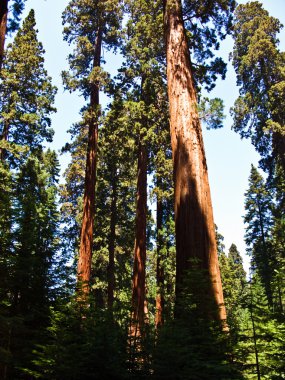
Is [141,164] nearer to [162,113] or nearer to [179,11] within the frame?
[162,113]

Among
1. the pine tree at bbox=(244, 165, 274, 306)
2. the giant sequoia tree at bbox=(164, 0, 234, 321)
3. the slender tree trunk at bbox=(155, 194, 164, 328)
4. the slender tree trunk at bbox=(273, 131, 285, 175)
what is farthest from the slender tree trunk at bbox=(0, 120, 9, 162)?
the pine tree at bbox=(244, 165, 274, 306)

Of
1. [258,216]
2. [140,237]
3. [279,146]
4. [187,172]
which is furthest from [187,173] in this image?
[258,216]

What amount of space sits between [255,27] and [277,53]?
3.30 metres

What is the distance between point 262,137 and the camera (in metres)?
23.2

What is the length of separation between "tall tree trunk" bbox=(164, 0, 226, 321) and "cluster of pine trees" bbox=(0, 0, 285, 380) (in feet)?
0.08

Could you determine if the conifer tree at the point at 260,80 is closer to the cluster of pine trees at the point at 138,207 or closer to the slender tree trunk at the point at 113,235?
the cluster of pine trees at the point at 138,207

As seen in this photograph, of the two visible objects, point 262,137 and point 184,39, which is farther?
point 262,137

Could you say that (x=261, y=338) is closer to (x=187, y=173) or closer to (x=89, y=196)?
(x=187, y=173)

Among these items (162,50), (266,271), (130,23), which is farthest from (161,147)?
(266,271)

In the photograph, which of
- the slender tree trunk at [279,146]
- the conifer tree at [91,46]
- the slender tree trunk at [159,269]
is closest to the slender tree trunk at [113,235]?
the slender tree trunk at [159,269]

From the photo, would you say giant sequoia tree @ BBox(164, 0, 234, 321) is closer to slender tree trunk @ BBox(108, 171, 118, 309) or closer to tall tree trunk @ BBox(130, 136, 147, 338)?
tall tree trunk @ BBox(130, 136, 147, 338)

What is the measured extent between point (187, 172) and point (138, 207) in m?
9.02

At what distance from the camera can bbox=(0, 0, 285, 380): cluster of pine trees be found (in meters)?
3.88

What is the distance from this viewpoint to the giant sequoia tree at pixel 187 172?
5.10 metres
